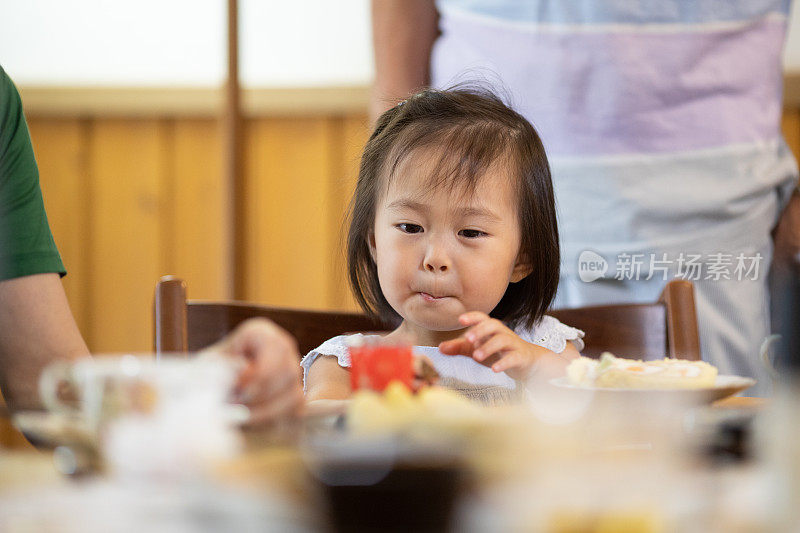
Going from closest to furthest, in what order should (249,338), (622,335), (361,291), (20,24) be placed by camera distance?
(249,338) < (622,335) < (361,291) < (20,24)

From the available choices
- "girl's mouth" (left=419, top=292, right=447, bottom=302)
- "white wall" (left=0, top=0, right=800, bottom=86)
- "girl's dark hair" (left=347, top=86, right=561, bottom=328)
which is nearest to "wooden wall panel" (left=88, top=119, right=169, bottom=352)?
"white wall" (left=0, top=0, right=800, bottom=86)

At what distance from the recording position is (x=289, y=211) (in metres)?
2.32

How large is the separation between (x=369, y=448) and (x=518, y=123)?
0.90 meters

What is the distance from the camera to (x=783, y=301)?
0.35 m

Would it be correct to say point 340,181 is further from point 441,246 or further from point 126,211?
point 441,246

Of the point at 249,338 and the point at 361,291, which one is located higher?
the point at 249,338

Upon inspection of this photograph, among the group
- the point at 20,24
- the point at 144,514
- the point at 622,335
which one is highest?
the point at 20,24

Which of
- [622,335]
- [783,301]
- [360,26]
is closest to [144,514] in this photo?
[783,301]

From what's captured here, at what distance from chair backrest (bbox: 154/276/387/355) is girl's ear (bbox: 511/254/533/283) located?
0.20 meters

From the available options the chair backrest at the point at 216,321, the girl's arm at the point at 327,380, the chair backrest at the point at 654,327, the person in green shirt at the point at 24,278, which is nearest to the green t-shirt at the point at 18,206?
the person in green shirt at the point at 24,278

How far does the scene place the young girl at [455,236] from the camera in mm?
1021

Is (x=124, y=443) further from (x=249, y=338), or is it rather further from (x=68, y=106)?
(x=68, y=106)

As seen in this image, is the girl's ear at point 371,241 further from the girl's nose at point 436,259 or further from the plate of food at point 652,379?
the plate of food at point 652,379

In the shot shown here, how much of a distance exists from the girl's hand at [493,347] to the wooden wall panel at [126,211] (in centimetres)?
161
